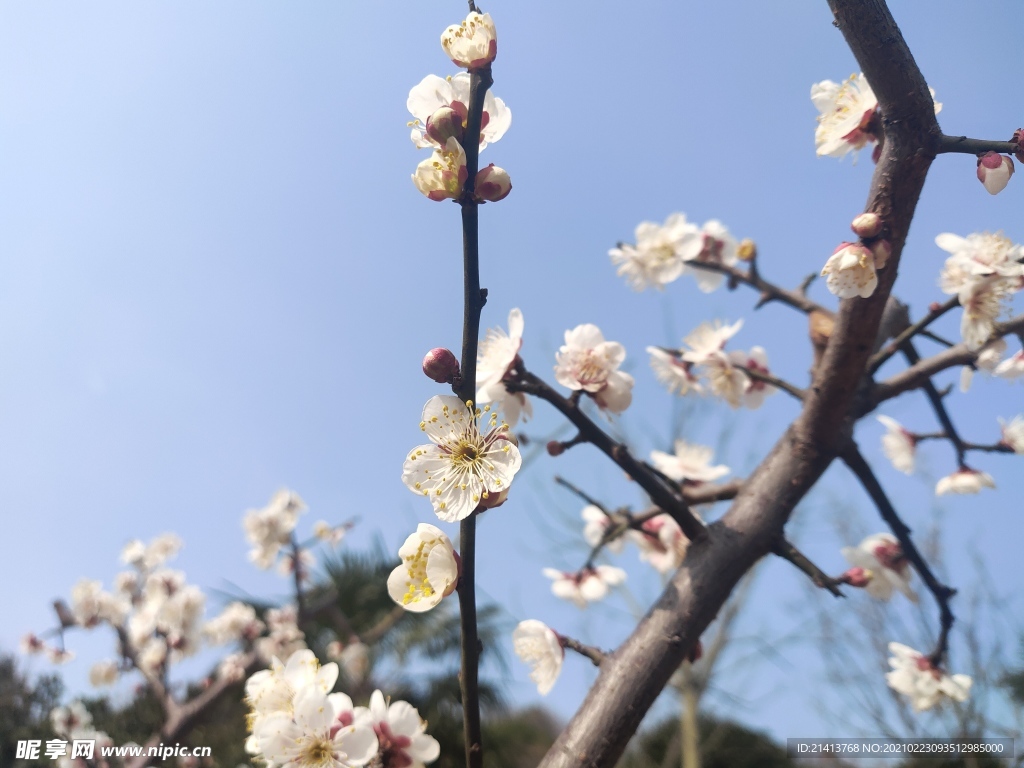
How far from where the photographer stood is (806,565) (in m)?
0.91

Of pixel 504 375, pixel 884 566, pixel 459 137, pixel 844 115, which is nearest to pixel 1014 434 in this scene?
pixel 884 566

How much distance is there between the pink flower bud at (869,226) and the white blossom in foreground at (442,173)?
57cm

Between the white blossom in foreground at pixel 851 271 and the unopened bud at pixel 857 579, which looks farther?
the unopened bud at pixel 857 579

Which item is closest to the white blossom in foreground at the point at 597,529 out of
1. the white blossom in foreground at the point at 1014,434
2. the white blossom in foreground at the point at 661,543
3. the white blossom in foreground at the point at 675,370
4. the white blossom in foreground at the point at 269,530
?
the white blossom in foreground at the point at 661,543

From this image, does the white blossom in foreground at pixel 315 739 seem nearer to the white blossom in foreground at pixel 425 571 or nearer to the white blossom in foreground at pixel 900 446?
the white blossom in foreground at pixel 425 571

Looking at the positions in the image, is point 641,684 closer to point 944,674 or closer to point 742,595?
point 944,674

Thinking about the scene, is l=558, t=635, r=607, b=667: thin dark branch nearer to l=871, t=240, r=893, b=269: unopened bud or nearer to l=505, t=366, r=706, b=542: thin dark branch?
l=505, t=366, r=706, b=542: thin dark branch

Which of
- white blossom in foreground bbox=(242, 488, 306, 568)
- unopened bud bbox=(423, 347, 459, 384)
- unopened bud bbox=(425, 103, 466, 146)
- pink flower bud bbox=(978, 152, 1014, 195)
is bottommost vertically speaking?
white blossom in foreground bbox=(242, 488, 306, 568)

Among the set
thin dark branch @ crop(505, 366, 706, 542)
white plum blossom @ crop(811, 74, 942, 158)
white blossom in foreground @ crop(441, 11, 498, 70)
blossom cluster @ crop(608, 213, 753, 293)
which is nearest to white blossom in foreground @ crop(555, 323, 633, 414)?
thin dark branch @ crop(505, 366, 706, 542)

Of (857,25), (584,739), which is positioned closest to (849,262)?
(857,25)

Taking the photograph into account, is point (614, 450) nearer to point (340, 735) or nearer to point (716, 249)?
point (340, 735)

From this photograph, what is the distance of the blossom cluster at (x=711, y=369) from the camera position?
1.36 meters

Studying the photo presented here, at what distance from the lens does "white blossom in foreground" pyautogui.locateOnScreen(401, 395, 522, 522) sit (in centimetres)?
56

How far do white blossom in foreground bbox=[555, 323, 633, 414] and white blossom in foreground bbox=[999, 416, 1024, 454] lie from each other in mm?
1033
